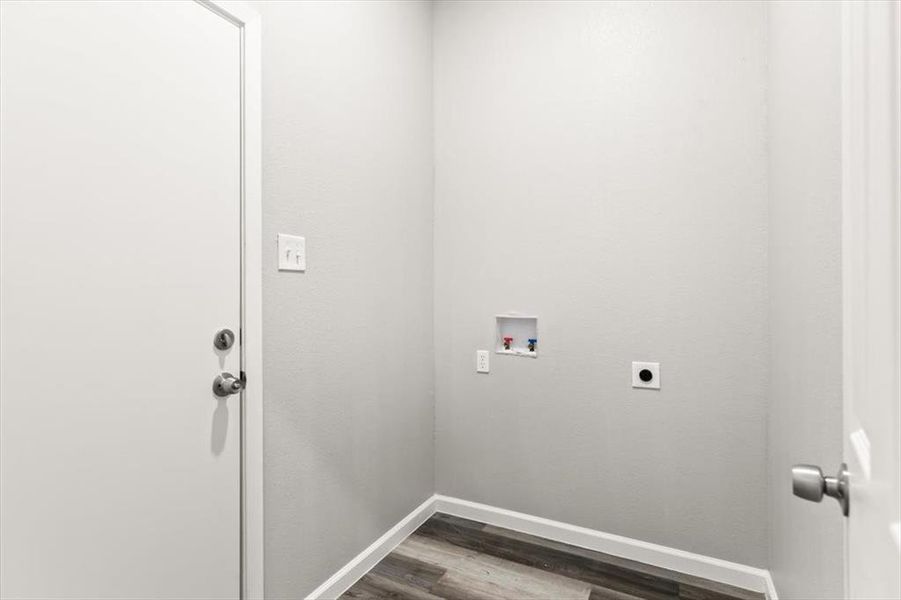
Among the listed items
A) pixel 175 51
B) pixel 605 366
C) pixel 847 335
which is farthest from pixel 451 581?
pixel 175 51

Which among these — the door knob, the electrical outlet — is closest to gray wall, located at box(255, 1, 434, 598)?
the electrical outlet

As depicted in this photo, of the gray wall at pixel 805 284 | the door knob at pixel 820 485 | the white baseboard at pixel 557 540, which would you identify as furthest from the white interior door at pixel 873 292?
the white baseboard at pixel 557 540

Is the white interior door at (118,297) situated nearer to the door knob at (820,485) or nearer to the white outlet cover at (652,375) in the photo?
the door knob at (820,485)

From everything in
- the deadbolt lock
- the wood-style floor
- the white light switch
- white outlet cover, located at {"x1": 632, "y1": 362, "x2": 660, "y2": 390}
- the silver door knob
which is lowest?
the wood-style floor

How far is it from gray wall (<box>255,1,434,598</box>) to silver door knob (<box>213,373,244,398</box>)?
14 centimetres

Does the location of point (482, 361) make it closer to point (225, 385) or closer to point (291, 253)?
point (291, 253)

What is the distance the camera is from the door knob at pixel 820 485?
1.79 ft

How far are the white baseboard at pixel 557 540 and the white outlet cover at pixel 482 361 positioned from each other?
0.69 metres

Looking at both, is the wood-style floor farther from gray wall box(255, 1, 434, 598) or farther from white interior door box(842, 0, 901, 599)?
white interior door box(842, 0, 901, 599)

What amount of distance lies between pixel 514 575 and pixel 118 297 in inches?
68.4

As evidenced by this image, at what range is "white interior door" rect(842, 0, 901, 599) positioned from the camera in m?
0.35

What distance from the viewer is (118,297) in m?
1.10

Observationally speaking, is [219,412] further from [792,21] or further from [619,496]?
[792,21]

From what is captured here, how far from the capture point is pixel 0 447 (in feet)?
2.98
